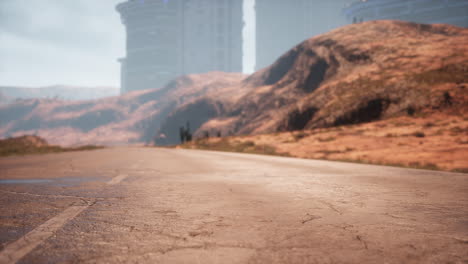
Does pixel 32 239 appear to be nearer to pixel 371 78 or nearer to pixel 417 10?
pixel 371 78

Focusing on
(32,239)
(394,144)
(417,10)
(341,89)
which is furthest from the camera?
(417,10)

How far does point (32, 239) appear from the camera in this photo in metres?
2.36

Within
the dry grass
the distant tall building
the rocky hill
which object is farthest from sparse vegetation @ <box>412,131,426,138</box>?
the distant tall building

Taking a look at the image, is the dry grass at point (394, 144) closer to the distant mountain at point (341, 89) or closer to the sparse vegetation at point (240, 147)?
the sparse vegetation at point (240, 147)

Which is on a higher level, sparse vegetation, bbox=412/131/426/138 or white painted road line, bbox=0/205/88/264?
sparse vegetation, bbox=412/131/426/138

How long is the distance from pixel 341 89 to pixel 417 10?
5167 inches

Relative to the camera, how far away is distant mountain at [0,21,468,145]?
28.9m

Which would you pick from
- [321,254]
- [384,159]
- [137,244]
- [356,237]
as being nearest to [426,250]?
[356,237]

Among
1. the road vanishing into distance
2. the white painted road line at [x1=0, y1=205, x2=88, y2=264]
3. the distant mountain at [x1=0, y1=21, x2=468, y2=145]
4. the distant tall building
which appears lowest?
the road vanishing into distance

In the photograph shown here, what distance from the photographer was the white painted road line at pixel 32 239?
2.03 metres

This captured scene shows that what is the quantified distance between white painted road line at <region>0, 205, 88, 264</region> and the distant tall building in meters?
134

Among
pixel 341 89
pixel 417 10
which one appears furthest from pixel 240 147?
pixel 417 10

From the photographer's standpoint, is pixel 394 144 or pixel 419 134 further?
pixel 419 134

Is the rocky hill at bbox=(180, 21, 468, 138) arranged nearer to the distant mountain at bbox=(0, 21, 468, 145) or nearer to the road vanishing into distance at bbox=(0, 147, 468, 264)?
the distant mountain at bbox=(0, 21, 468, 145)
